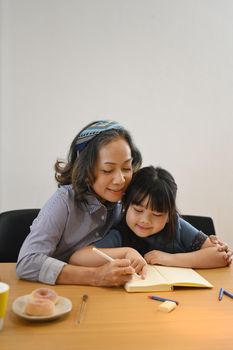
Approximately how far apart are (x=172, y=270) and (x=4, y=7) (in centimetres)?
186

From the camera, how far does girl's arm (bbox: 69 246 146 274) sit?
4.03ft

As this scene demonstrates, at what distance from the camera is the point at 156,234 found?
1541mm

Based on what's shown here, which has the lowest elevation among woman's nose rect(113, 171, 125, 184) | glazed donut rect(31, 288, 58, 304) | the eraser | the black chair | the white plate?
the black chair

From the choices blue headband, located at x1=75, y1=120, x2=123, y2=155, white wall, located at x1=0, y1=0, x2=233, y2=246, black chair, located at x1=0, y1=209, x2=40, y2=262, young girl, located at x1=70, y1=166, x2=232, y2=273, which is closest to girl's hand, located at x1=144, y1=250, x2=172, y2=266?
young girl, located at x1=70, y1=166, x2=232, y2=273

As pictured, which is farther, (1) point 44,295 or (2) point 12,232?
(2) point 12,232

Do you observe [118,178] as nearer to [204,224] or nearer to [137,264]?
[137,264]

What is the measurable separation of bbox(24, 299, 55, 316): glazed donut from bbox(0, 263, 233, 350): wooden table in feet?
0.07

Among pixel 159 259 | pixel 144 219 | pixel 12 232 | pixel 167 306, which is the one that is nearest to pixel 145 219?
pixel 144 219

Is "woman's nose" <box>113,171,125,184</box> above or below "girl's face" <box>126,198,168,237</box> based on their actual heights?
above

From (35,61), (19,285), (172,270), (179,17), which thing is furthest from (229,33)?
(19,285)

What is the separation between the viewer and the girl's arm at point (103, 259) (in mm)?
1229

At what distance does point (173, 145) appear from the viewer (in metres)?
2.60

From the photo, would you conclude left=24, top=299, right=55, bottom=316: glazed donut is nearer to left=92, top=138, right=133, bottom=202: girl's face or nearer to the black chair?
left=92, top=138, right=133, bottom=202: girl's face

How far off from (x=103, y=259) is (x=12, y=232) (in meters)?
0.52
